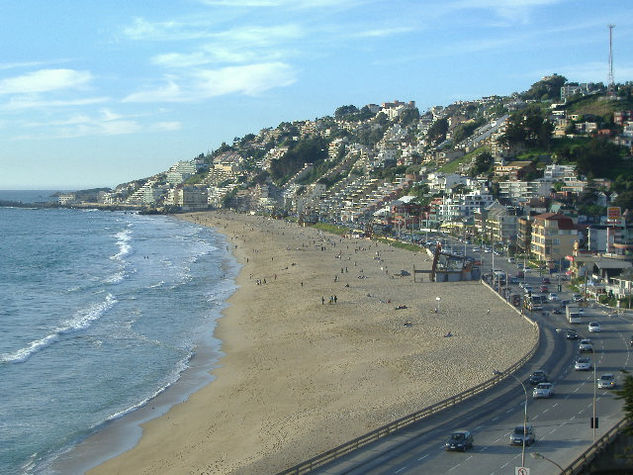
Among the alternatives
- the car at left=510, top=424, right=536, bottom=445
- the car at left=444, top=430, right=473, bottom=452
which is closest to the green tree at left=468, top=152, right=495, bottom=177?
the car at left=510, top=424, right=536, bottom=445

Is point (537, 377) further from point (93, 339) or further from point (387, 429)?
point (93, 339)

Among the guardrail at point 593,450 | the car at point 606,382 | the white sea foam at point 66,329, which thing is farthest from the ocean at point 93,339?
the car at point 606,382

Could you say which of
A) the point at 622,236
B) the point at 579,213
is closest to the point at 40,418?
the point at 622,236

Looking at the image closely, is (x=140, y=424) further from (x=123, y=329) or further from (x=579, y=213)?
(x=579, y=213)

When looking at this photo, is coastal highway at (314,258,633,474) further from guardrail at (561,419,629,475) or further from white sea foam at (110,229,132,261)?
white sea foam at (110,229,132,261)

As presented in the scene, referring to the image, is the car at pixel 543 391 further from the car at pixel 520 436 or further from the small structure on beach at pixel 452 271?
the small structure on beach at pixel 452 271

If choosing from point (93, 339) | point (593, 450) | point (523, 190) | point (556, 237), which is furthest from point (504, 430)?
point (523, 190)

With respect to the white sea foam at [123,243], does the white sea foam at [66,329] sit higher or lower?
lower
